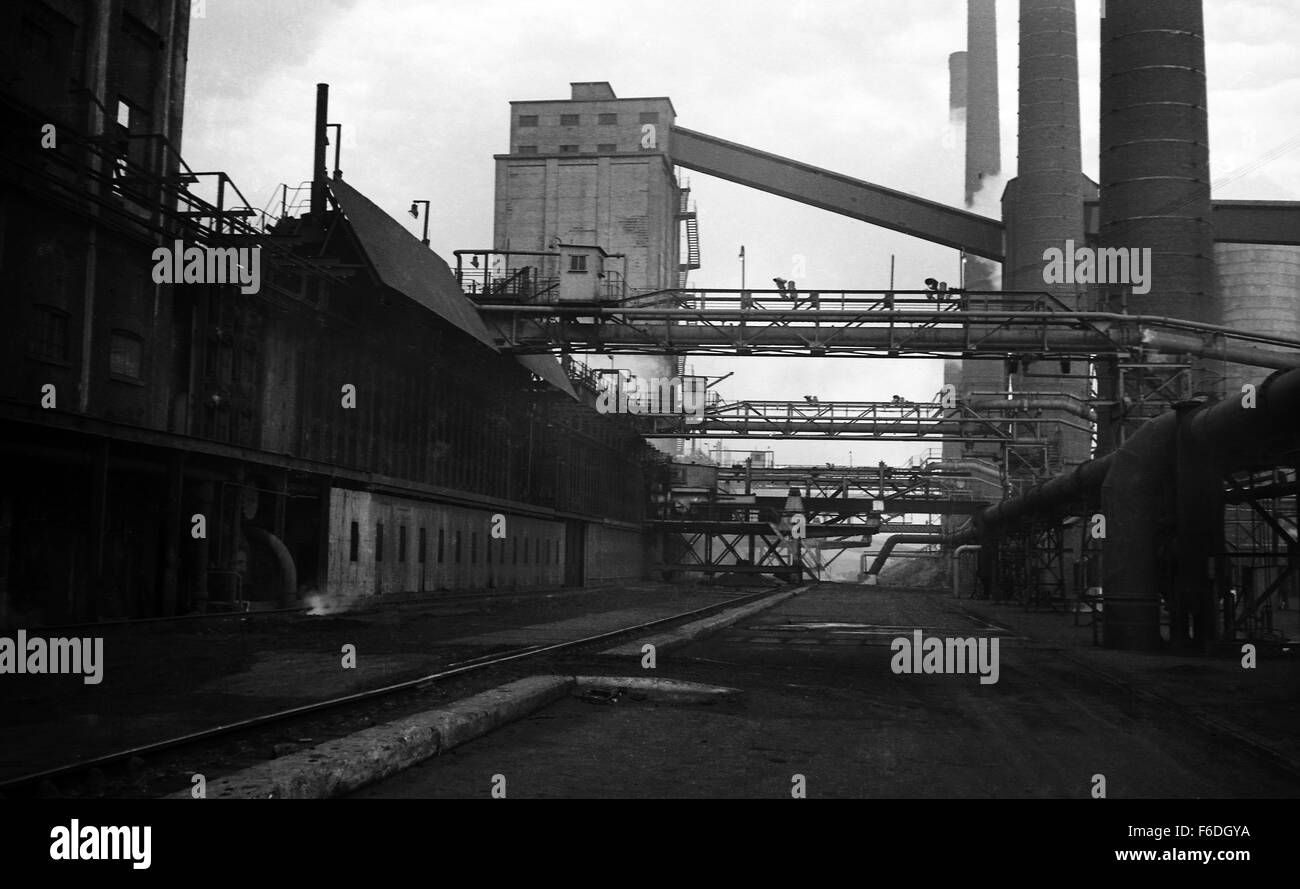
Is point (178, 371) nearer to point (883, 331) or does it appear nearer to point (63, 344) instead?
point (63, 344)

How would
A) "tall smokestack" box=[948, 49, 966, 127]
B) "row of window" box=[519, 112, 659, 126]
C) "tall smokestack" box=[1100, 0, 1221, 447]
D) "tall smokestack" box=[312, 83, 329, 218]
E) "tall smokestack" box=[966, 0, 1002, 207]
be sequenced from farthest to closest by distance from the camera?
"tall smokestack" box=[948, 49, 966, 127], "tall smokestack" box=[966, 0, 1002, 207], "row of window" box=[519, 112, 659, 126], "tall smokestack" box=[1100, 0, 1221, 447], "tall smokestack" box=[312, 83, 329, 218]

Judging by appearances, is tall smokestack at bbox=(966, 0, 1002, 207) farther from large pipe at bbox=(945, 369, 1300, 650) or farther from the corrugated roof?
large pipe at bbox=(945, 369, 1300, 650)

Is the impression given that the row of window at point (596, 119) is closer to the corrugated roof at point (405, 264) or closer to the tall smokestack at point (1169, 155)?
the tall smokestack at point (1169, 155)

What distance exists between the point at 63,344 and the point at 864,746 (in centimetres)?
1404

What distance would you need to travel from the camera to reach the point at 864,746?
24.8 ft

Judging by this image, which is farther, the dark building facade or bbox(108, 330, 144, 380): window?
bbox(108, 330, 144, 380): window

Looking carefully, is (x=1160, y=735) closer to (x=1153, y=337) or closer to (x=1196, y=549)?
(x=1196, y=549)

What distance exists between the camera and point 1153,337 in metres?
26.7

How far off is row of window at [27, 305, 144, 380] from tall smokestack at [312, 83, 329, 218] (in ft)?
29.6

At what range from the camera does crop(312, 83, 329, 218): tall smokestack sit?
1030 inches

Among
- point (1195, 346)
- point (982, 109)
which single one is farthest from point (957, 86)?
point (1195, 346)

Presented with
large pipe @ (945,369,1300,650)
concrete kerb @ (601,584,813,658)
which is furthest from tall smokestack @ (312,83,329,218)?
large pipe @ (945,369,1300,650)

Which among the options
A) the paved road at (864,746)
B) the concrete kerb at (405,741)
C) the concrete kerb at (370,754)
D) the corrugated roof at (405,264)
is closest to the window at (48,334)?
the corrugated roof at (405,264)

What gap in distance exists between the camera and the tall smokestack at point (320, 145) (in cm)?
2616
